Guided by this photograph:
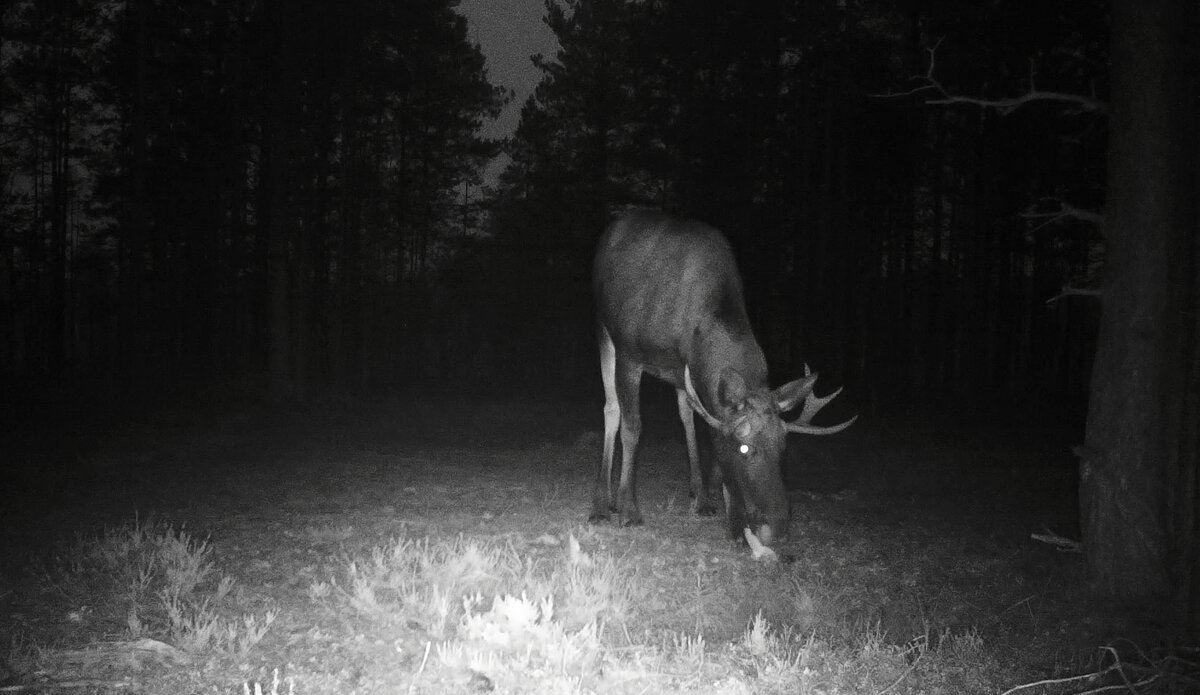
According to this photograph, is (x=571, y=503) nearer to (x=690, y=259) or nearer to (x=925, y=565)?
(x=690, y=259)

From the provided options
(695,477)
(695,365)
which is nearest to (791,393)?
(695,365)

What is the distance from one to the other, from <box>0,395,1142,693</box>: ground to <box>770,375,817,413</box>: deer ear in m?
1.22

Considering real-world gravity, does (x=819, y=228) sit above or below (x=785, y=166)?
below

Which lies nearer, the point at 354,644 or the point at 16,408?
the point at 354,644

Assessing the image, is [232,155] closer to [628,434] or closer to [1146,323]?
[628,434]

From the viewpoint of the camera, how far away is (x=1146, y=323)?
4.77 meters

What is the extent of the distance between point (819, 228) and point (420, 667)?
17.1 m

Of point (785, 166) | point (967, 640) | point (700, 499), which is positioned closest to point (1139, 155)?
point (967, 640)

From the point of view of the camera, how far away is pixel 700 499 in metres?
8.05

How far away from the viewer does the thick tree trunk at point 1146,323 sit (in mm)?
4742

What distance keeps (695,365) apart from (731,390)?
3.03 feet

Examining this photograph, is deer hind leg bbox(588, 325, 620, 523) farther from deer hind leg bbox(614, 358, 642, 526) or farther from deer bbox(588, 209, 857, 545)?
deer hind leg bbox(614, 358, 642, 526)

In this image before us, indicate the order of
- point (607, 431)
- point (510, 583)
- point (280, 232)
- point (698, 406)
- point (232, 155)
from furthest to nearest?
point (232, 155)
point (280, 232)
point (607, 431)
point (698, 406)
point (510, 583)

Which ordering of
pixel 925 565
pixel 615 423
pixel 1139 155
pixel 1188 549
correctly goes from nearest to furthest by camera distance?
1. pixel 1188 549
2. pixel 1139 155
3. pixel 925 565
4. pixel 615 423
